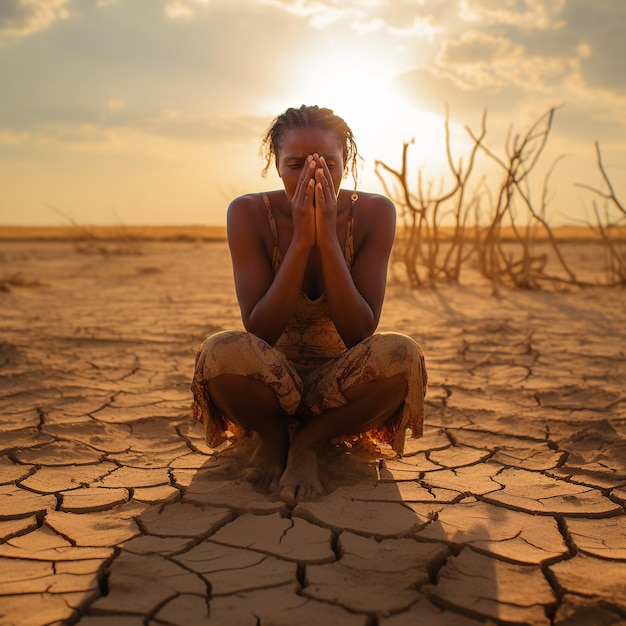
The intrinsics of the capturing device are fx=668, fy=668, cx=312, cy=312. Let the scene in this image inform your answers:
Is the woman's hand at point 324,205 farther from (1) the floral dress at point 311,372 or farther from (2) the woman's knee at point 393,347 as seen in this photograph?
(2) the woman's knee at point 393,347

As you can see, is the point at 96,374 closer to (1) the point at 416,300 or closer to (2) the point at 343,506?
(2) the point at 343,506

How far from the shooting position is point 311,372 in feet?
7.40

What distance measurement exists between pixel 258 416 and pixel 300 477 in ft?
0.76

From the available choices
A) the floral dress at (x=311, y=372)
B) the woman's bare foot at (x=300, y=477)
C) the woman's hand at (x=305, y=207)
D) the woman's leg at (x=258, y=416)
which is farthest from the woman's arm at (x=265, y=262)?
the woman's bare foot at (x=300, y=477)

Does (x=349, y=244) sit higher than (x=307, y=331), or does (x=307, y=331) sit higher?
(x=349, y=244)

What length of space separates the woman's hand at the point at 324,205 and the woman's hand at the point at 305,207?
0.02 metres

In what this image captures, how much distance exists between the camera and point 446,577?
154 centimetres

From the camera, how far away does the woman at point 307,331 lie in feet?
6.50

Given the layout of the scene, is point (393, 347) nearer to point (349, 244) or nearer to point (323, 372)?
point (323, 372)

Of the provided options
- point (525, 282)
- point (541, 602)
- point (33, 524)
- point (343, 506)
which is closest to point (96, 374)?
point (33, 524)

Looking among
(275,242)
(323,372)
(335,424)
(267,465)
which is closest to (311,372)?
(323,372)

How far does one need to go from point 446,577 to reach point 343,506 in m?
0.44

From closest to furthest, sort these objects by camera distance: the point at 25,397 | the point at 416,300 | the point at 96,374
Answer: the point at 25,397, the point at 96,374, the point at 416,300

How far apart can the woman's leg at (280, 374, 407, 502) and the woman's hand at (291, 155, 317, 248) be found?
506 mm
